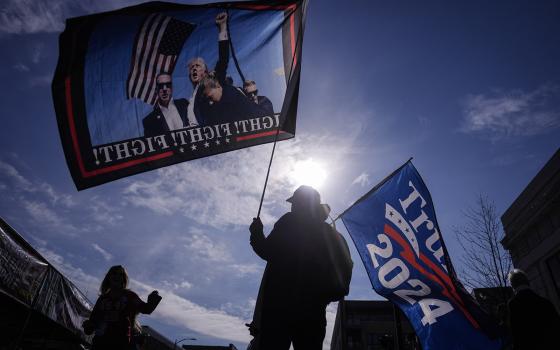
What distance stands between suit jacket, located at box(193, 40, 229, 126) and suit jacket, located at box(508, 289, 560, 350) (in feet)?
14.9

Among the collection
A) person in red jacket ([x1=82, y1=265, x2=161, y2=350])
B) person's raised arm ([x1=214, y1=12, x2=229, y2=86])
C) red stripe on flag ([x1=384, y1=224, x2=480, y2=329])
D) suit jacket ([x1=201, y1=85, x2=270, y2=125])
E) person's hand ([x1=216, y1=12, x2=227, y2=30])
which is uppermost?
person's hand ([x1=216, y1=12, x2=227, y2=30])

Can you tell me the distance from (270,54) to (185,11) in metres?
1.41

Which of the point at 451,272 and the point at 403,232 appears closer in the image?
the point at 451,272

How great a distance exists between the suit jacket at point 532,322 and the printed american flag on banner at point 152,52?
529 cm

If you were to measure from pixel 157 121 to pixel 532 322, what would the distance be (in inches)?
203

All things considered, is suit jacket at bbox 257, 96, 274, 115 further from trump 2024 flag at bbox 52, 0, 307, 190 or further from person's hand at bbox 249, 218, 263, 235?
person's hand at bbox 249, 218, 263, 235

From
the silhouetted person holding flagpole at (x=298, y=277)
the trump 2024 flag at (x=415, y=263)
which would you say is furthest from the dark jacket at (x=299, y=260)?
the trump 2024 flag at (x=415, y=263)

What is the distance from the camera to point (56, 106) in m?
4.17

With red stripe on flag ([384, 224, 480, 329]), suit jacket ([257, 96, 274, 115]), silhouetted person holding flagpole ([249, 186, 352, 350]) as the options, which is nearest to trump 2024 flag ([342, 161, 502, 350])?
red stripe on flag ([384, 224, 480, 329])

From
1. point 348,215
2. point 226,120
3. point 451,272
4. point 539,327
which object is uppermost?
point 226,120

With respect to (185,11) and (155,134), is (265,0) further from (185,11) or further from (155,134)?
(155,134)

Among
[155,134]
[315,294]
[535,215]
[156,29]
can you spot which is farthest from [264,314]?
[535,215]

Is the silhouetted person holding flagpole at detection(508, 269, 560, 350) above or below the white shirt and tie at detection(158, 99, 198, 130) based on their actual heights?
below

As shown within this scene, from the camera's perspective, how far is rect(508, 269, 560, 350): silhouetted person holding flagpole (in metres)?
3.92
